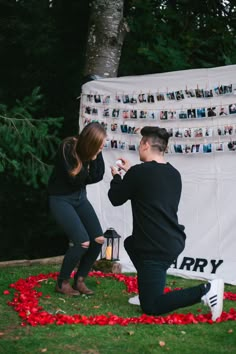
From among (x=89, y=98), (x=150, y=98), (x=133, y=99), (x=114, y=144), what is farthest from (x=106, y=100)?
(x=150, y=98)

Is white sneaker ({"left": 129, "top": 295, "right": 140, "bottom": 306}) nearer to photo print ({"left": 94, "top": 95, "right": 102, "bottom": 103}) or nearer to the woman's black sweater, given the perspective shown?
the woman's black sweater

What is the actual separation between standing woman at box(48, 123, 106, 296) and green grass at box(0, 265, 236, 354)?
33 centimetres

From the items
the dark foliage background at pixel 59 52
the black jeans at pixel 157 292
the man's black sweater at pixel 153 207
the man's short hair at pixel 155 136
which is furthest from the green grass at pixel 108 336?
the dark foliage background at pixel 59 52

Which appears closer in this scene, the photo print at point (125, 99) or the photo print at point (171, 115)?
the photo print at point (171, 115)

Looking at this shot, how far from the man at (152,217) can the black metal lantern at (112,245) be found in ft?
6.64

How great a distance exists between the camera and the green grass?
3678 mm

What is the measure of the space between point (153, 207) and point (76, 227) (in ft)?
2.61

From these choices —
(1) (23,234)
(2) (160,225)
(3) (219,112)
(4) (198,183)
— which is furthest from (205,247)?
(1) (23,234)

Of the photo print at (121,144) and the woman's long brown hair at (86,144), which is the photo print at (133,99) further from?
the woman's long brown hair at (86,144)

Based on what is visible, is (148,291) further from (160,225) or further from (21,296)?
(21,296)

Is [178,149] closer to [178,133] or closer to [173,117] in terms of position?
[178,133]

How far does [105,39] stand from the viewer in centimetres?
770

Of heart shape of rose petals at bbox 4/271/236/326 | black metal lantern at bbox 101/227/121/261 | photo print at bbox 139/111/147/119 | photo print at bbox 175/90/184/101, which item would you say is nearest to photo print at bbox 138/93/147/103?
photo print at bbox 139/111/147/119

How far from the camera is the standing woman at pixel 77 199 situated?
4988 millimetres
